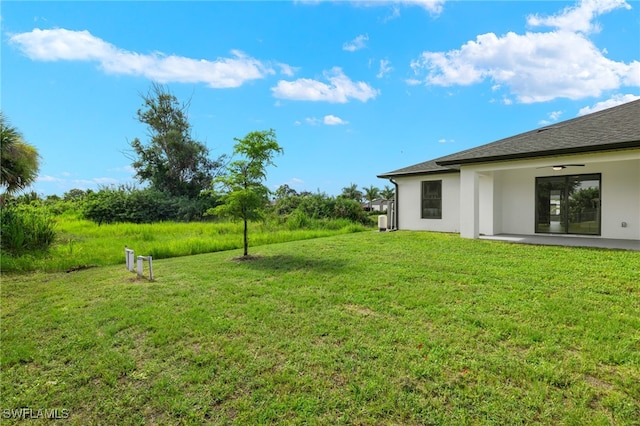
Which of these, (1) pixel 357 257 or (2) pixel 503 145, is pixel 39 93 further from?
(2) pixel 503 145

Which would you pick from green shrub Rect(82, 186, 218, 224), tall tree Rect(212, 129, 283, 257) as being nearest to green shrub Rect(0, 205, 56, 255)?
tall tree Rect(212, 129, 283, 257)

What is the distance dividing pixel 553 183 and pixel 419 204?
179 inches

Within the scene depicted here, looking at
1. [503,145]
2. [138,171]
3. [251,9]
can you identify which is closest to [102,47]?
[251,9]

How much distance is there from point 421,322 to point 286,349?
5.46 ft

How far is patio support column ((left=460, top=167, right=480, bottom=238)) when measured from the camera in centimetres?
1000

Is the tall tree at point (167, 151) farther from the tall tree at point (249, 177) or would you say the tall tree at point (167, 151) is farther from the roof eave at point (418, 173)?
the tall tree at point (249, 177)

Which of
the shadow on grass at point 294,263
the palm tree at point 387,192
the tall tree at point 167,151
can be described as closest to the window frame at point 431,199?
the shadow on grass at point 294,263

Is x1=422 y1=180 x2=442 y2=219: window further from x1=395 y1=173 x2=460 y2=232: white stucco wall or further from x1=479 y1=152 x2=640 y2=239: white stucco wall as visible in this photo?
x1=479 y1=152 x2=640 y2=239: white stucco wall

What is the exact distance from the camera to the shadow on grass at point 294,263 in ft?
22.8

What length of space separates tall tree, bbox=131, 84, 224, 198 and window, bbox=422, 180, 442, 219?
2295cm

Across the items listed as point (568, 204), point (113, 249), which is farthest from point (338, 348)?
point (568, 204)

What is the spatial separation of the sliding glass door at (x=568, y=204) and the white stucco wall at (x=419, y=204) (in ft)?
8.65

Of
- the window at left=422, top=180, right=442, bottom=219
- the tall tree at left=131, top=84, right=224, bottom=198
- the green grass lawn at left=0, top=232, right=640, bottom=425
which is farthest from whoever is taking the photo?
the tall tree at left=131, top=84, right=224, bottom=198

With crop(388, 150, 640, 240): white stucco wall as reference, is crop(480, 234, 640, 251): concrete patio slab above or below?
below
